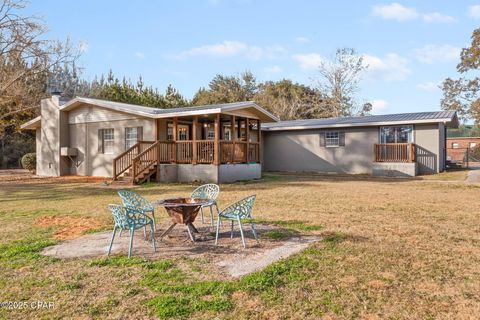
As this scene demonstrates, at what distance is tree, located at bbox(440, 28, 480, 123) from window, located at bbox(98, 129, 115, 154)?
3117cm

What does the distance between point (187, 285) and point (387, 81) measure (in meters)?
33.7

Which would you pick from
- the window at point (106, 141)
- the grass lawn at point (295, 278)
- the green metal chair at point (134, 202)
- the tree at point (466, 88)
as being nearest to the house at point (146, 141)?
the window at point (106, 141)

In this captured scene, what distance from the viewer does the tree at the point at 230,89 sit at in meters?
41.8

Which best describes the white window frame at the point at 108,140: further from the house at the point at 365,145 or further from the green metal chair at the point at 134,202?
the green metal chair at the point at 134,202

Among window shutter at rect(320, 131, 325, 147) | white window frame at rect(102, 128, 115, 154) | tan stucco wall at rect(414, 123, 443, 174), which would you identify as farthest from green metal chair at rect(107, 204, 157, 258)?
window shutter at rect(320, 131, 325, 147)

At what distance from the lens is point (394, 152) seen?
1828 cm

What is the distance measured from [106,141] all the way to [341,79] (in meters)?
27.2

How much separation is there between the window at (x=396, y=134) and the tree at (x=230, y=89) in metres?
24.4

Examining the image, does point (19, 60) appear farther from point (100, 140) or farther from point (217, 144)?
point (217, 144)

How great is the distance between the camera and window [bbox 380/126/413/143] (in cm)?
1842

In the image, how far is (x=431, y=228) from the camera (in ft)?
20.4

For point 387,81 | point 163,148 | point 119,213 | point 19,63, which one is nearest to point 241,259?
point 119,213

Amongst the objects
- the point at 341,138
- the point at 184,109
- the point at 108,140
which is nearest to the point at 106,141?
the point at 108,140

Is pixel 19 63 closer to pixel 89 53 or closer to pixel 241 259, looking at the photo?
pixel 89 53
